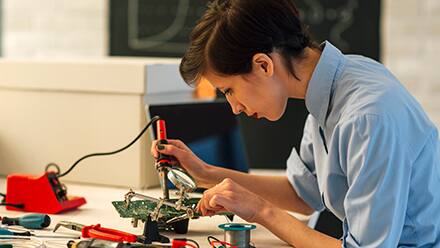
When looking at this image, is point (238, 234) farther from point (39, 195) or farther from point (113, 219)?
point (39, 195)

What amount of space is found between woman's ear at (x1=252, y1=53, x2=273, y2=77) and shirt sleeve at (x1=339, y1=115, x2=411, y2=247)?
0.20m

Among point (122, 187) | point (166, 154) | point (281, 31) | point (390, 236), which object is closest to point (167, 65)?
point (122, 187)

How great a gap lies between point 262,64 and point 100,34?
2.49 m

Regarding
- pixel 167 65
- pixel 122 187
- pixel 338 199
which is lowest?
pixel 122 187

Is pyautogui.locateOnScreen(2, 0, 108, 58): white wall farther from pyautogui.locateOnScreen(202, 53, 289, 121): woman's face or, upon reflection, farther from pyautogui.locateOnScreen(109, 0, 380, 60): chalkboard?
pyautogui.locateOnScreen(202, 53, 289, 121): woman's face

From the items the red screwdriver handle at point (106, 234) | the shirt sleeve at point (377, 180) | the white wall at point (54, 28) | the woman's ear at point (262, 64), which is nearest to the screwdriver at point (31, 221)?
the red screwdriver handle at point (106, 234)

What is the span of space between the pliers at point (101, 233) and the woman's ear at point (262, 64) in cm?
41

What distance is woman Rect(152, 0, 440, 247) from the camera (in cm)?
143

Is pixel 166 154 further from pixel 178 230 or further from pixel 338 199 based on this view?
pixel 338 199

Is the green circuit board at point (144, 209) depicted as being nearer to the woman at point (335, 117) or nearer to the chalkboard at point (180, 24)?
the woman at point (335, 117)

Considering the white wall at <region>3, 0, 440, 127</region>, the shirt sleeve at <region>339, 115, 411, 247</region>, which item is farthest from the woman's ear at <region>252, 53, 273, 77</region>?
the white wall at <region>3, 0, 440, 127</region>

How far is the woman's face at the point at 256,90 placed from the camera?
1577 mm

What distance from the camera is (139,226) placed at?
5.81 ft

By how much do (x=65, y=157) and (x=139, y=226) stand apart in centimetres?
66
